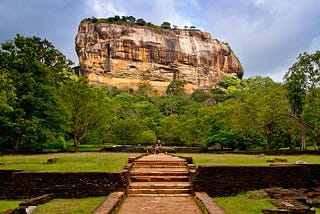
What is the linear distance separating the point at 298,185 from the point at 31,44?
59.5ft

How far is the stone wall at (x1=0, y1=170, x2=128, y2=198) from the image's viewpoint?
32.9 feet

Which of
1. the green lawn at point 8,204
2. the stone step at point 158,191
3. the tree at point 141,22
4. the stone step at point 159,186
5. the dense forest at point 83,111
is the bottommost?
the green lawn at point 8,204

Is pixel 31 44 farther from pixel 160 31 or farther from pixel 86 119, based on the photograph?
pixel 160 31

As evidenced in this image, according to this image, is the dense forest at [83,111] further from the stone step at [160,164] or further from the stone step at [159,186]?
the stone step at [159,186]

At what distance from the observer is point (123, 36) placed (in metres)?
91.4

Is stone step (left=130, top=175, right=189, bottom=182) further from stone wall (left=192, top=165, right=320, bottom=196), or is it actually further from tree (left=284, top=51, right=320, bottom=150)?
tree (left=284, top=51, right=320, bottom=150)

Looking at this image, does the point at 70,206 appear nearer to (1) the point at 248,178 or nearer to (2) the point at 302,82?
(1) the point at 248,178

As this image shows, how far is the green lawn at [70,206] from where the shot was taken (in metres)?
7.99

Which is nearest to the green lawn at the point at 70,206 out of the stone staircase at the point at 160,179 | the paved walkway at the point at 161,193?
the paved walkway at the point at 161,193

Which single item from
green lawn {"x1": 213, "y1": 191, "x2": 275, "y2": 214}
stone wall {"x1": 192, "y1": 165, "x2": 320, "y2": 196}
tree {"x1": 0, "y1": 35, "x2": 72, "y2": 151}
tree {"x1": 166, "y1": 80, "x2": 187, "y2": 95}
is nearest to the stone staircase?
stone wall {"x1": 192, "y1": 165, "x2": 320, "y2": 196}

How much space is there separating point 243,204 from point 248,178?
6.41ft

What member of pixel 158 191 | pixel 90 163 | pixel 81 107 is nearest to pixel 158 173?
pixel 158 191

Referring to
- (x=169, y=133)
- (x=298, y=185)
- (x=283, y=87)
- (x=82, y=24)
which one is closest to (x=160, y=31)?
(x=82, y=24)

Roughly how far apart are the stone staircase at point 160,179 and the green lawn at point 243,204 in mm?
1321
